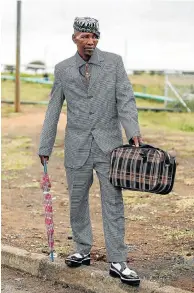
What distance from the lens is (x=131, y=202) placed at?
379 inches

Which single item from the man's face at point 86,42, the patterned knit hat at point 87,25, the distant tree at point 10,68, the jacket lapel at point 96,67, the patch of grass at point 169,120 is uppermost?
the patterned knit hat at point 87,25

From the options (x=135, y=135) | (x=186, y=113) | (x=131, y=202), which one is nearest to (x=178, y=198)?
(x=131, y=202)

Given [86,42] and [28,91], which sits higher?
[86,42]

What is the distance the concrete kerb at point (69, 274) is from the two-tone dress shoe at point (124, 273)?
1.7 inches

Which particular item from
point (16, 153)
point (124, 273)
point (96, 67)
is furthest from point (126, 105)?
point (16, 153)

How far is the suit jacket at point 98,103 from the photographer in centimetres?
574

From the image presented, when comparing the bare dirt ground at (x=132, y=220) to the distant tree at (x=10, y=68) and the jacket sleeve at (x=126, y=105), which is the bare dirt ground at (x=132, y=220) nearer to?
the jacket sleeve at (x=126, y=105)

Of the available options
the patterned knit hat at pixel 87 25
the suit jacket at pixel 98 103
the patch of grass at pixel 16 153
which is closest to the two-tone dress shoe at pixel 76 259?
the suit jacket at pixel 98 103

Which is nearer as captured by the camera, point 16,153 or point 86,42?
point 86,42

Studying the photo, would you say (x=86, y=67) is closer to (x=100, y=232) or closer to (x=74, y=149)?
(x=74, y=149)

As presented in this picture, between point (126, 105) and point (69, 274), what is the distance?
1.54 meters

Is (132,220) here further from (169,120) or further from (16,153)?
(169,120)

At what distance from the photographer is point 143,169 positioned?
5.50m

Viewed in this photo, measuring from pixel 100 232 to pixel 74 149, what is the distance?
2262 mm
